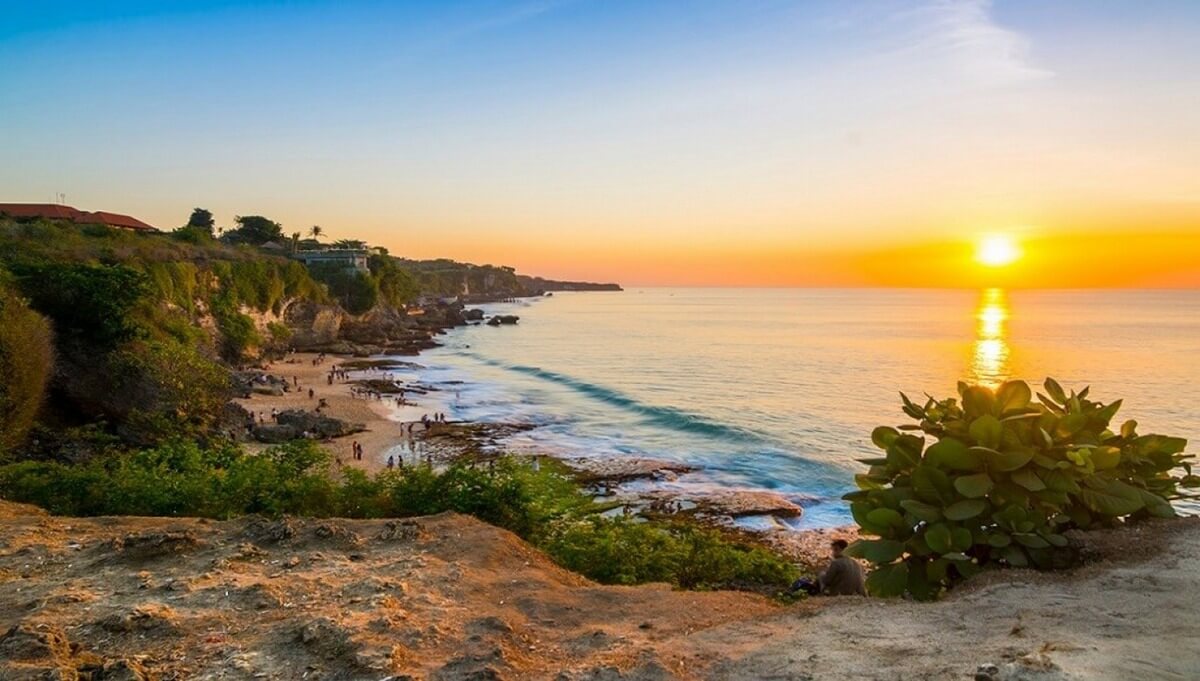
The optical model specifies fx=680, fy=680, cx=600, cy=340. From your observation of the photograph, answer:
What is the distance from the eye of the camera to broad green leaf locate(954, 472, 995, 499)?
647 cm

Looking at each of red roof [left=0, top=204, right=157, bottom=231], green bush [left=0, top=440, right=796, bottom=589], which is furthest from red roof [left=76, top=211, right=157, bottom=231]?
green bush [left=0, top=440, right=796, bottom=589]

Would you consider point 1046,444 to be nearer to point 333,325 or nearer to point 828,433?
point 828,433

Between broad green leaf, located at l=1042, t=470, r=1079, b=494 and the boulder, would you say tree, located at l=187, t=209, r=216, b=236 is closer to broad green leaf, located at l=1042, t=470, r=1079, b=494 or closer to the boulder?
the boulder

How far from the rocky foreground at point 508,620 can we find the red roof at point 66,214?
2576 inches

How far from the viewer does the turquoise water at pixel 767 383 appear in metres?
31.6

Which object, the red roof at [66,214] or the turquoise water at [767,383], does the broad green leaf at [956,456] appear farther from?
the red roof at [66,214]

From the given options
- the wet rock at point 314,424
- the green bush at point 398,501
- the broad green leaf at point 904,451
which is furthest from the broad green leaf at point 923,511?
the wet rock at point 314,424

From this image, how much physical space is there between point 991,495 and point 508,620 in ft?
16.1

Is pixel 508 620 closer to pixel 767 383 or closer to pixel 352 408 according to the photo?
pixel 352 408

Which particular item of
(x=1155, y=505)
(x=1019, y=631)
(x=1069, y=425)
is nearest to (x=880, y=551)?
(x=1019, y=631)

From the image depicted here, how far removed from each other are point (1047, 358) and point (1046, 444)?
71554mm

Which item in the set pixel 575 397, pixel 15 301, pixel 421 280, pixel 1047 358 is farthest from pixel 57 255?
pixel 421 280

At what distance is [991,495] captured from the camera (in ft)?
22.1

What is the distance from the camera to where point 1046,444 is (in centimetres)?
680
